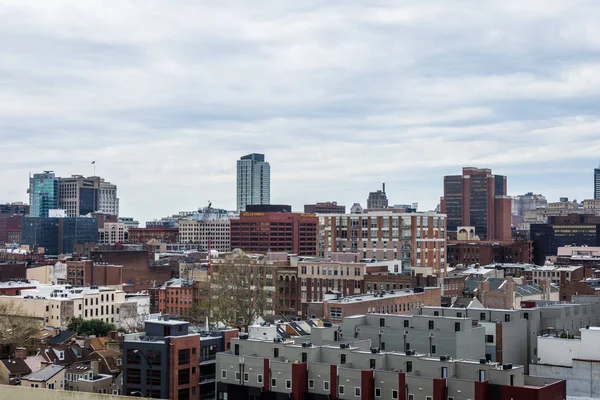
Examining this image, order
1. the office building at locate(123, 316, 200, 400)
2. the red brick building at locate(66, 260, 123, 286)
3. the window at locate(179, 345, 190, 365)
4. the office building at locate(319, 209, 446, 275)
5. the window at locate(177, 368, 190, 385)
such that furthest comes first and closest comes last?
1. the red brick building at locate(66, 260, 123, 286)
2. the office building at locate(319, 209, 446, 275)
3. the window at locate(179, 345, 190, 365)
4. the window at locate(177, 368, 190, 385)
5. the office building at locate(123, 316, 200, 400)

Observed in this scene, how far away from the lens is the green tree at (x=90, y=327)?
127 metres

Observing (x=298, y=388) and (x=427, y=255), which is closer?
(x=298, y=388)

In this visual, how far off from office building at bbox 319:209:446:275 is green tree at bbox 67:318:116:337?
2214 inches

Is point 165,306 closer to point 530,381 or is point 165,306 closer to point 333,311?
point 333,311

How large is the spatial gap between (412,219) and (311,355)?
10321 cm

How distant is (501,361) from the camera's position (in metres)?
85.7

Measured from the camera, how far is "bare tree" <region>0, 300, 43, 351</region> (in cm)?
11175

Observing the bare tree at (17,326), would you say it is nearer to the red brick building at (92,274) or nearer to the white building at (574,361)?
the red brick building at (92,274)

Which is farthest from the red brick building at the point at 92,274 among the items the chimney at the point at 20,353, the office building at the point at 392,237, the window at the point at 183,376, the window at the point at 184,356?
the window at the point at 183,376

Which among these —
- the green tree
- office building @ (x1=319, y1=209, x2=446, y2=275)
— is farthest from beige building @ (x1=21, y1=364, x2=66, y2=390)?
office building @ (x1=319, y1=209, x2=446, y2=275)

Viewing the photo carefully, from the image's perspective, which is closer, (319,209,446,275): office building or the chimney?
the chimney

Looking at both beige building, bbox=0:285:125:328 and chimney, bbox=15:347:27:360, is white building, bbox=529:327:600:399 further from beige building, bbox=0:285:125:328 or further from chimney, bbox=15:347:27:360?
beige building, bbox=0:285:125:328

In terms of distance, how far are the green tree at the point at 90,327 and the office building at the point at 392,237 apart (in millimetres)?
56240

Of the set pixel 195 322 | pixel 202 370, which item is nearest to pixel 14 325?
pixel 195 322
